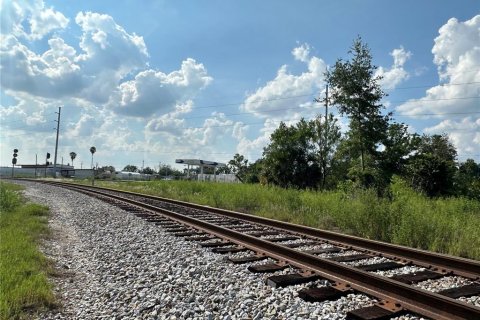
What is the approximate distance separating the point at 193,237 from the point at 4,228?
16.5 ft

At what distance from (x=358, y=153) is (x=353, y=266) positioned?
70.9 ft

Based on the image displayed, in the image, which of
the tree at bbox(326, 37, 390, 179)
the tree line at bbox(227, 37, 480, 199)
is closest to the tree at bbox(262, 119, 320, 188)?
the tree line at bbox(227, 37, 480, 199)

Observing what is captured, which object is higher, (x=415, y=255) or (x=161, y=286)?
(x=415, y=255)

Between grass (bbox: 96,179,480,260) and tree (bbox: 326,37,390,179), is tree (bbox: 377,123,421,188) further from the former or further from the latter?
grass (bbox: 96,179,480,260)

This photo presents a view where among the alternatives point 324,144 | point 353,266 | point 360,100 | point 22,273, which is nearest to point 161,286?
point 22,273

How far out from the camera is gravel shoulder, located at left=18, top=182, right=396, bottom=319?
461cm

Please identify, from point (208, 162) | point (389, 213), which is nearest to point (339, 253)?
point (389, 213)

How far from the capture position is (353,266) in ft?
20.2

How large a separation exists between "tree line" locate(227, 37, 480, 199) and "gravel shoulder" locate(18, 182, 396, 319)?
952cm

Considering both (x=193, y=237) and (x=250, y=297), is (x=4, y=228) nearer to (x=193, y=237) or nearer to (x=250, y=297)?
(x=193, y=237)

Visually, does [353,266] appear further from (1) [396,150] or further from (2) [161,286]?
(1) [396,150]

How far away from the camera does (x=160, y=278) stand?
6012mm

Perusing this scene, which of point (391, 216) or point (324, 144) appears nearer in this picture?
Answer: point (391, 216)

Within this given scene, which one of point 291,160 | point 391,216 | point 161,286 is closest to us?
point 161,286
